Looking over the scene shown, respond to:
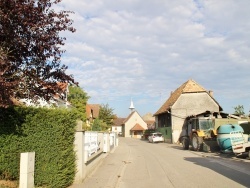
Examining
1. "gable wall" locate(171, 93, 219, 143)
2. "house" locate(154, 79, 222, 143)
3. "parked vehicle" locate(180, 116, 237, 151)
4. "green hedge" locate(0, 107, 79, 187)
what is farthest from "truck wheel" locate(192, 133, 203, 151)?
"gable wall" locate(171, 93, 219, 143)

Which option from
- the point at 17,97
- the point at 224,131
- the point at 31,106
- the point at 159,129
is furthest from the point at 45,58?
the point at 159,129

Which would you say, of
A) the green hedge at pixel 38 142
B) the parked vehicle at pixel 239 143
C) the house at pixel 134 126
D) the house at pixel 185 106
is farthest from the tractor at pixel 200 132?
the house at pixel 134 126

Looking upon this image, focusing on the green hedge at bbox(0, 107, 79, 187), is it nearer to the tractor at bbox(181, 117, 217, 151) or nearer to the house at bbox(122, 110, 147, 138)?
the tractor at bbox(181, 117, 217, 151)

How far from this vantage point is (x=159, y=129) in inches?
2405

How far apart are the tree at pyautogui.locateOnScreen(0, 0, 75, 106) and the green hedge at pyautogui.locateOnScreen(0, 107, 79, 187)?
1.05m

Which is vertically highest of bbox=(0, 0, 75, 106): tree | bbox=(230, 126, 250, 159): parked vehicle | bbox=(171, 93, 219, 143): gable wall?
bbox=(171, 93, 219, 143): gable wall

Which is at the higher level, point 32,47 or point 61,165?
point 32,47

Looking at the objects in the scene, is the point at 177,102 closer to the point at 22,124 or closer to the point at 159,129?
the point at 159,129

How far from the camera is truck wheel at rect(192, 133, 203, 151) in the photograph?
27783mm

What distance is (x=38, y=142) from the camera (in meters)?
9.80

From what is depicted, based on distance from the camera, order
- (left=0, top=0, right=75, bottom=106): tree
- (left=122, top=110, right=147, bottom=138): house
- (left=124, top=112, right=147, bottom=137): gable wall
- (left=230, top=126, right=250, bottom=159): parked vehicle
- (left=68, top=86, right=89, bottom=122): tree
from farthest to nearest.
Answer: (left=124, top=112, right=147, bottom=137): gable wall
(left=122, top=110, right=147, bottom=138): house
(left=68, top=86, right=89, bottom=122): tree
(left=230, top=126, right=250, bottom=159): parked vehicle
(left=0, top=0, right=75, bottom=106): tree

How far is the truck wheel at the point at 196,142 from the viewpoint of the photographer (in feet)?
91.2

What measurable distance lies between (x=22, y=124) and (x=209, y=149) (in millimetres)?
19435

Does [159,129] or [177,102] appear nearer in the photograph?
[177,102]
